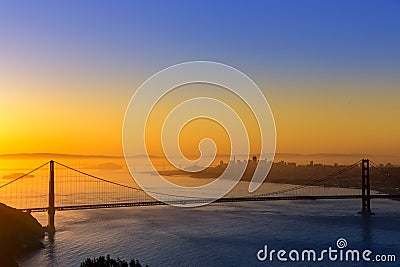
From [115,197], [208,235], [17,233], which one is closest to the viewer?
[17,233]

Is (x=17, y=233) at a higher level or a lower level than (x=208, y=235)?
higher

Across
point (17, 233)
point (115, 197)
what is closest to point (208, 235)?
point (17, 233)

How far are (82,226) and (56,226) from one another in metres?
1.27

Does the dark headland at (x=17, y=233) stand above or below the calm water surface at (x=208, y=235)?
above

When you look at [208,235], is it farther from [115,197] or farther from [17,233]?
[115,197]

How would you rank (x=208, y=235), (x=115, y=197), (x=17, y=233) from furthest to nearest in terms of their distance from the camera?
(x=115, y=197) → (x=208, y=235) → (x=17, y=233)

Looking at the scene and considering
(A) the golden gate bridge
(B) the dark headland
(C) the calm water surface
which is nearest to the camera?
(C) the calm water surface

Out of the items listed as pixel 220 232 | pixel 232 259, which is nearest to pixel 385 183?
pixel 220 232

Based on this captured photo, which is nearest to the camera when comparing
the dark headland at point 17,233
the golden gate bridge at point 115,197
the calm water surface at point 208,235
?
the calm water surface at point 208,235

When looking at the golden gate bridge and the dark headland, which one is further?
the golden gate bridge

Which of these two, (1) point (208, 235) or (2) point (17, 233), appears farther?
(1) point (208, 235)

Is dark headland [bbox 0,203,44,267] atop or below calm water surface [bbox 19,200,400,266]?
atop

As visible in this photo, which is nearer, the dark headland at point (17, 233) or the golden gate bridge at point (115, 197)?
the dark headland at point (17, 233)

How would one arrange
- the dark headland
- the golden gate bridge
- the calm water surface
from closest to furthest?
the calm water surface
the dark headland
the golden gate bridge
